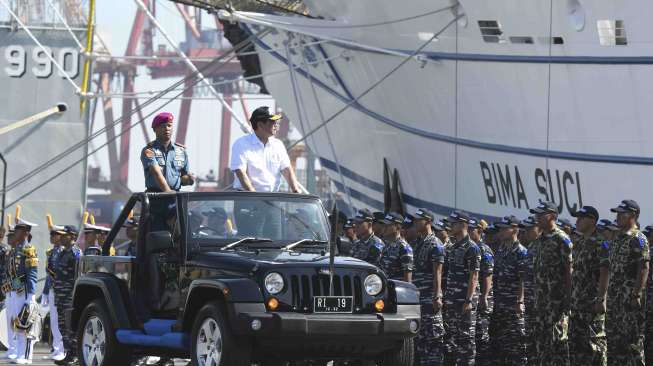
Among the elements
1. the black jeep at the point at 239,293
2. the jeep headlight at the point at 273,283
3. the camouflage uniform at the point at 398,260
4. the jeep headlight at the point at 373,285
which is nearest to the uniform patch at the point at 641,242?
the camouflage uniform at the point at 398,260

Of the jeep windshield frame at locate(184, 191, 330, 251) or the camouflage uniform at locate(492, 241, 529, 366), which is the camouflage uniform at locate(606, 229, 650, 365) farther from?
the jeep windshield frame at locate(184, 191, 330, 251)

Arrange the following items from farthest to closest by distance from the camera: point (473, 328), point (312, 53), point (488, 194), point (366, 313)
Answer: point (312, 53), point (488, 194), point (473, 328), point (366, 313)

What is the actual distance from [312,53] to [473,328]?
33.2 feet

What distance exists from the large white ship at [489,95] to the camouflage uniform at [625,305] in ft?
15.3

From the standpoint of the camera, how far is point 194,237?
11594 millimetres

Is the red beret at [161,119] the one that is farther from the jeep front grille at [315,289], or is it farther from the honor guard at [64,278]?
the honor guard at [64,278]

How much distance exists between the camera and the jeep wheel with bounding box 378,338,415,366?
11.3m

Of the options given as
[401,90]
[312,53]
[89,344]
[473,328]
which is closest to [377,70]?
[401,90]

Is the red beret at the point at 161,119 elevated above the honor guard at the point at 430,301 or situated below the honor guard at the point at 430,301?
above

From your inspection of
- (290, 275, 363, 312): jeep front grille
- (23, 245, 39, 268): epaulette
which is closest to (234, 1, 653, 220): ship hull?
(23, 245, 39, 268): epaulette

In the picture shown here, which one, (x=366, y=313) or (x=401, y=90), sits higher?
(x=401, y=90)

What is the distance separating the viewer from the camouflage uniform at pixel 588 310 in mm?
13602

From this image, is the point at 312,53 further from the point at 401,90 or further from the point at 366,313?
the point at 366,313

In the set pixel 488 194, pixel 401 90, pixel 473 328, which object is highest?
pixel 401 90
